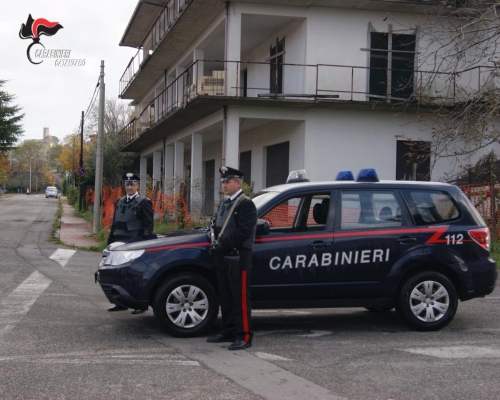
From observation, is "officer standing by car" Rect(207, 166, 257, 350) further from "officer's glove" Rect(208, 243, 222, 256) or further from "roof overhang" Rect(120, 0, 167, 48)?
"roof overhang" Rect(120, 0, 167, 48)

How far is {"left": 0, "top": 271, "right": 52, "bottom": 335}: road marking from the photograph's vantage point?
760 centimetres

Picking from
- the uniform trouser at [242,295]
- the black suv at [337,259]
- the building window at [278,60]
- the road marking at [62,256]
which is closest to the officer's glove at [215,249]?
the uniform trouser at [242,295]

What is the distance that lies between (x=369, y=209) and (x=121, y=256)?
114 inches

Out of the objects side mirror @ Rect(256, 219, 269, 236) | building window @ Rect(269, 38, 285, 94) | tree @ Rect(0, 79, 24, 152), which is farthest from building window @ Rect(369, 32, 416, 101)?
tree @ Rect(0, 79, 24, 152)

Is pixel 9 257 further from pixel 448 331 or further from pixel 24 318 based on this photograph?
pixel 448 331

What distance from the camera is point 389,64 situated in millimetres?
20250

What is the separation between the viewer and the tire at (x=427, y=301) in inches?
286

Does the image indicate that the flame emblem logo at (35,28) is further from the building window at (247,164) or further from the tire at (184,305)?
the tire at (184,305)

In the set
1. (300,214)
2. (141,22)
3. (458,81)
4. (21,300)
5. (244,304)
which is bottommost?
(21,300)

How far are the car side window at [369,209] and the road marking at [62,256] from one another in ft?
27.2

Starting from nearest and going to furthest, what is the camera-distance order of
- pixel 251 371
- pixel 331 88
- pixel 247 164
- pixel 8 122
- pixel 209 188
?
pixel 251 371
pixel 331 88
pixel 209 188
pixel 247 164
pixel 8 122

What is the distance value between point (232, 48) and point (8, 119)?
4933 centimetres

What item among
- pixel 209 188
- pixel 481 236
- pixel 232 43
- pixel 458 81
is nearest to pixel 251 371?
pixel 481 236

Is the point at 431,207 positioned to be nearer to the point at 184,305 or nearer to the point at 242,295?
the point at 242,295
